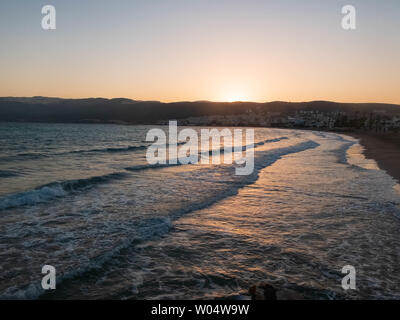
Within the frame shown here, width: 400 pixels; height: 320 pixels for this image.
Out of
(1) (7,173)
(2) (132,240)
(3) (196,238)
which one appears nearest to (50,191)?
(1) (7,173)

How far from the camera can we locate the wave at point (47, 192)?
1077 cm

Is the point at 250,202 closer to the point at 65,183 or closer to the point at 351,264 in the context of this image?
the point at 351,264

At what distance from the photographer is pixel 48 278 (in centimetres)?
548

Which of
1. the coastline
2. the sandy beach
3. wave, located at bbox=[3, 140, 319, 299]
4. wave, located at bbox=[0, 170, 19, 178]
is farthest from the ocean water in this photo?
the sandy beach

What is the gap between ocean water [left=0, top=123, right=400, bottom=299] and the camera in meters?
5.33

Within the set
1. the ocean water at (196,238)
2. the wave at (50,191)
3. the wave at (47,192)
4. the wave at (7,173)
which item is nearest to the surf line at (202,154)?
the ocean water at (196,238)

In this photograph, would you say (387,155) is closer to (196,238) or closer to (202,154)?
(202,154)

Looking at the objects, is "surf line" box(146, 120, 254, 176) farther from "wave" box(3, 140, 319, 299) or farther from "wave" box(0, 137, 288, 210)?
"wave" box(0, 137, 288, 210)

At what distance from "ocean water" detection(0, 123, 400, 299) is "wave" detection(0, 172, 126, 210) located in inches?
1.7

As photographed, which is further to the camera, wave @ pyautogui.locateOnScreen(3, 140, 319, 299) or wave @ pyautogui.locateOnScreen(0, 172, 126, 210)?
wave @ pyautogui.locateOnScreen(0, 172, 126, 210)

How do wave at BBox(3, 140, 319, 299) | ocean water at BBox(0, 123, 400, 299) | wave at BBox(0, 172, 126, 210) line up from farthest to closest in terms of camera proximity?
wave at BBox(0, 172, 126, 210) → ocean water at BBox(0, 123, 400, 299) → wave at BBox(3, 140, 319, 299)

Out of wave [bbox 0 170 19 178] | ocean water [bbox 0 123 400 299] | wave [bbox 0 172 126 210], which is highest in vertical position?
wave [bbox 0 170 19 178]
